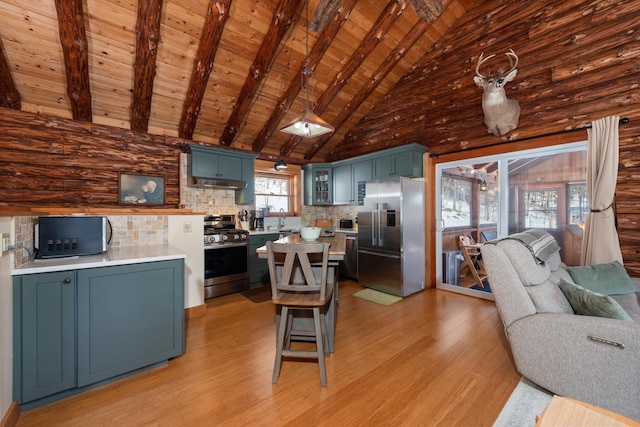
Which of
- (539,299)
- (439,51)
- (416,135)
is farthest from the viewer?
(416,135)

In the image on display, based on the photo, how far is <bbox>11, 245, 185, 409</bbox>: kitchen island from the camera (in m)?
1.63

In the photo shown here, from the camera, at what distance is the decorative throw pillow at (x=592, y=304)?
1.60 m

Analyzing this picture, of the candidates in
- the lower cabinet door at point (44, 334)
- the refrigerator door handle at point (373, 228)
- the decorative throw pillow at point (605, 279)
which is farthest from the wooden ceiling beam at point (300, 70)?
the decorative throw pillow at point (605, 279)

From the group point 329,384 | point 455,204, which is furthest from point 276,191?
point 329,384

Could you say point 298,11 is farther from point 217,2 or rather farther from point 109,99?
point 109,99

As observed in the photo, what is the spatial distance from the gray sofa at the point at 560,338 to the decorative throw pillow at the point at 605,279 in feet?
0.78

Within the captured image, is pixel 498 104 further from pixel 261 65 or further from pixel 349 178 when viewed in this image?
pixel 261 65

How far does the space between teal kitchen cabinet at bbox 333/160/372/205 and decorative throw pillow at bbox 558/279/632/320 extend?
3.33m

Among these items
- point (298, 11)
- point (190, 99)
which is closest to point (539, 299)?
point (298, 11)

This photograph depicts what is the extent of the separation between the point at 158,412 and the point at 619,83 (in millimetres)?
5184

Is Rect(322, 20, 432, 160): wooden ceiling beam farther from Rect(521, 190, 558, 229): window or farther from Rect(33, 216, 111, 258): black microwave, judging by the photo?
Rect(33, 216, 111, 258): black microwave

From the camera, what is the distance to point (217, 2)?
2.82 metres

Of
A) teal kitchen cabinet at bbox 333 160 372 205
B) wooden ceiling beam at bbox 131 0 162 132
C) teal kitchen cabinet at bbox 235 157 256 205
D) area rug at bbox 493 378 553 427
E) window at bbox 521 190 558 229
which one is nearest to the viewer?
area rug at bbox 493 378 553 427

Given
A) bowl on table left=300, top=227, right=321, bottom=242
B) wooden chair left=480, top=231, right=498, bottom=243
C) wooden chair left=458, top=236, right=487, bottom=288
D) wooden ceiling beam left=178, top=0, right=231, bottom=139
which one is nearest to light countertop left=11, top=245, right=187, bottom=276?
bowl on table left=300, top=227, right=321, bottom=242
